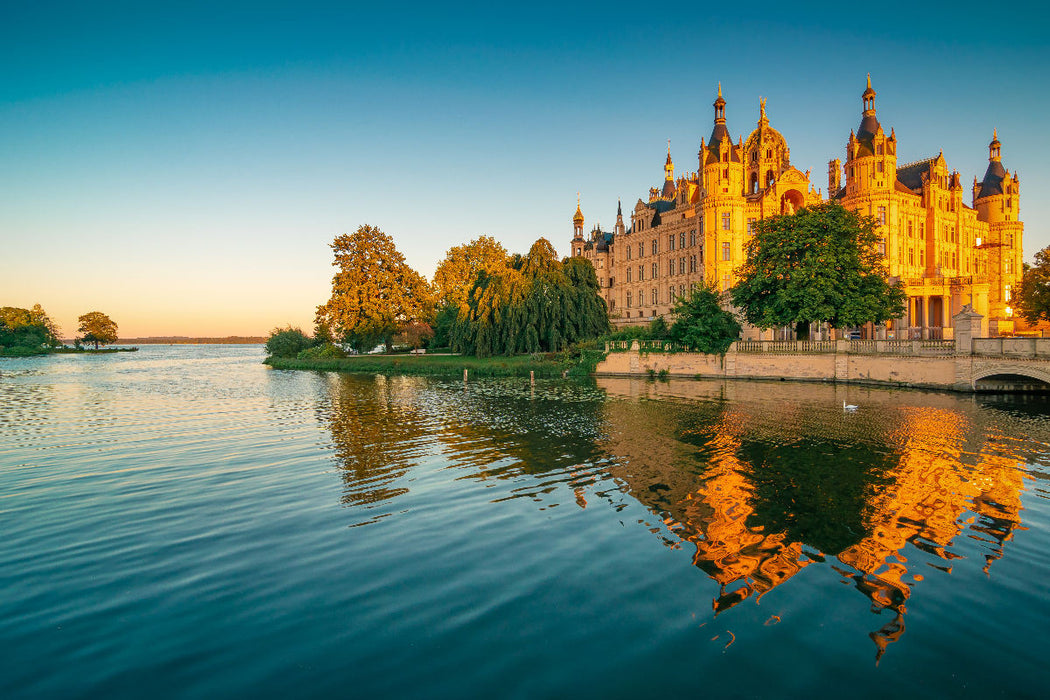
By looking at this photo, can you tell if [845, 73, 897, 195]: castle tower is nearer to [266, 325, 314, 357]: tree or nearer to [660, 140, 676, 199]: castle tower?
[660, 140, 676, 199]: castle tower

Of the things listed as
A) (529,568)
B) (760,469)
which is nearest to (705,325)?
(760,469)

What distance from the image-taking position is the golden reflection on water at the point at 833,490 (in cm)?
744

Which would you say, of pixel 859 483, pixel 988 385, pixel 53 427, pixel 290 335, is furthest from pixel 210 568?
pixel 290 335

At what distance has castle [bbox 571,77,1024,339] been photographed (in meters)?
52.4

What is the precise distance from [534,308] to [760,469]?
36.6 meters

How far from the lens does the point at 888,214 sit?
53000 millimetres

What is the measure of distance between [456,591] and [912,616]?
210 inches

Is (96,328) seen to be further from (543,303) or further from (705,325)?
(705,325)

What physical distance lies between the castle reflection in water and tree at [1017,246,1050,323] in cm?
2815

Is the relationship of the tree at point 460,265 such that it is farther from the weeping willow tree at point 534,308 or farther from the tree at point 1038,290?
the tree at point 1038,290

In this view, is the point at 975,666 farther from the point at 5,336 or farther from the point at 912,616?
the point at 5,336

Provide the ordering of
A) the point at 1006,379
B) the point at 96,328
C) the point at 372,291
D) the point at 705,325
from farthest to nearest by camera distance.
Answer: the point at 96,328
the point at 372,291
the point at 705,325
the point at 1006,379

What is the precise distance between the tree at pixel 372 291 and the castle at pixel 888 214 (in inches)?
1254


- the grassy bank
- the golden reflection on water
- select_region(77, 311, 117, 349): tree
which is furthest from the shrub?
select_region(77, 311, 117, 349): tree
